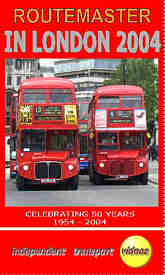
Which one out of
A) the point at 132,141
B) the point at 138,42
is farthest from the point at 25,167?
the point at 138,42

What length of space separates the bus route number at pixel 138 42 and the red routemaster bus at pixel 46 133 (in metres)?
13.4

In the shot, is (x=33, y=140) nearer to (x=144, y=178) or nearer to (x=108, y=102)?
(x=108, y=102)

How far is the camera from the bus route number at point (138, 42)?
30.3ft

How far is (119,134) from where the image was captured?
89.2 ft

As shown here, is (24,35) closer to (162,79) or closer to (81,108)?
(162,79)

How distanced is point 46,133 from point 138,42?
1427cm

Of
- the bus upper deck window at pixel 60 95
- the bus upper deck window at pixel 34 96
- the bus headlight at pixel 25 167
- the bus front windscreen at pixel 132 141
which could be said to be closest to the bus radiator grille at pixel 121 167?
the bus front windscreen at pixel 132 141

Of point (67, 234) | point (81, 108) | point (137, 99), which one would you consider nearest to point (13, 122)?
point (137, 99)

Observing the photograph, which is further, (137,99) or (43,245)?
(137,99)

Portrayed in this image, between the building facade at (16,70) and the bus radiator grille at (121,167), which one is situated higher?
the building facade at (16,70)

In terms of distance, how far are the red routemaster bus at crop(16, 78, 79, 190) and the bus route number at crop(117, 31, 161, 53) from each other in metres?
13.4

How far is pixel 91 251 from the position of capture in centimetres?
792

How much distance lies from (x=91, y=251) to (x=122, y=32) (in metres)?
3.06

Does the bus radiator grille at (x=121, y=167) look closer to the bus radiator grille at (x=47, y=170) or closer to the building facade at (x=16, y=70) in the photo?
the bus radiator grille at (x=47, y=170)
